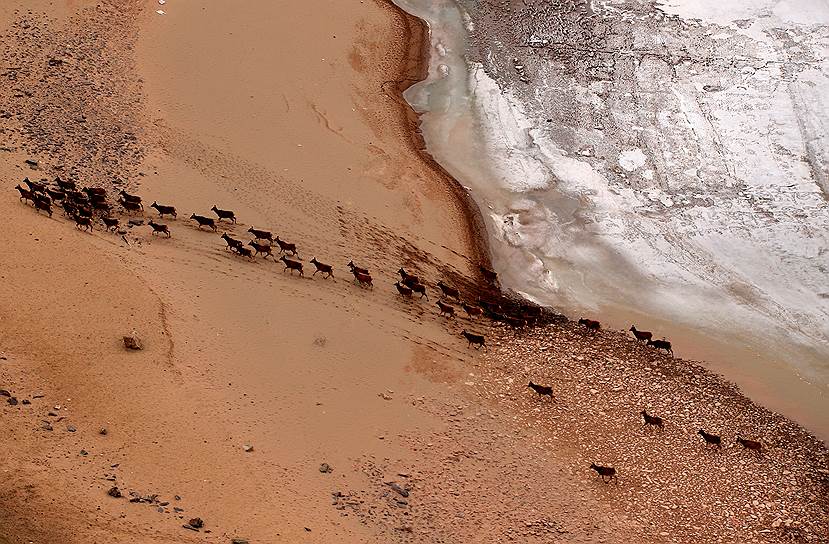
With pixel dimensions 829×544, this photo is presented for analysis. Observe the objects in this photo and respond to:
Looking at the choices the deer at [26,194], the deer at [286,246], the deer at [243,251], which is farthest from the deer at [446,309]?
the deer at [26,194]

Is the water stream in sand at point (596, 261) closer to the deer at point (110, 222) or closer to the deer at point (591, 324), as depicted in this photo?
the deer at point (591, 324)

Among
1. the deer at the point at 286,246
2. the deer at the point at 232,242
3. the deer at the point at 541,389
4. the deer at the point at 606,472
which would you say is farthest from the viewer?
the deer at the point at 286,246

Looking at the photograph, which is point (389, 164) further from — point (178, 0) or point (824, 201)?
point (824, 201)

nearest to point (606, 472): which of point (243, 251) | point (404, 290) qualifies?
point (404, 290)

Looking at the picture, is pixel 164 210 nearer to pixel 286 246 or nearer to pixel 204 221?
pixel 204 221

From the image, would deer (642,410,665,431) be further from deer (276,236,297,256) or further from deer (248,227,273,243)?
deer (248,227,273,243)

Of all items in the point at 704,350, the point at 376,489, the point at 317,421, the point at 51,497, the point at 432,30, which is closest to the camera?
the point at 51,497

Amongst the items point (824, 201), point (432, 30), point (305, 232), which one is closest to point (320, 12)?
point (432, 30)
